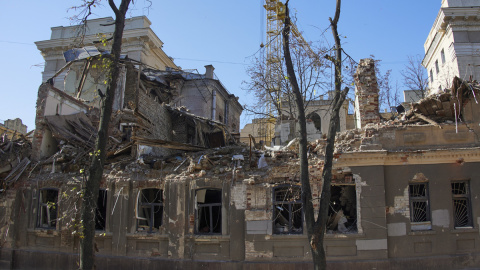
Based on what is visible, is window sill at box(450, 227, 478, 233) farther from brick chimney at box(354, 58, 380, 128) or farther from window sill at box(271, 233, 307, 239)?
window sill at box(271, 233, 307, 239)

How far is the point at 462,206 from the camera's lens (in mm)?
12023

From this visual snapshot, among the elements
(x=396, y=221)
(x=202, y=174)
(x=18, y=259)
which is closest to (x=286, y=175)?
(x=202, y=174)

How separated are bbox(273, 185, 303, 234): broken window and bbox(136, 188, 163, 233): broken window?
404 centimetres

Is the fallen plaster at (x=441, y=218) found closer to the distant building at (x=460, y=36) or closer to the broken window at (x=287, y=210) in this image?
the broken window at (x=287, y=210)

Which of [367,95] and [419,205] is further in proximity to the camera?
[367,95]

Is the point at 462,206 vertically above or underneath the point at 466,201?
underneath

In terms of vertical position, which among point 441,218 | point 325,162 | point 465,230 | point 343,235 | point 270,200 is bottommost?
point 343,235

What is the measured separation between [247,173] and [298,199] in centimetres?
187

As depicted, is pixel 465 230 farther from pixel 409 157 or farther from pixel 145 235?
pixel 145 235

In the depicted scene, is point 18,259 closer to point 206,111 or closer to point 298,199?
Answer: point 298,199

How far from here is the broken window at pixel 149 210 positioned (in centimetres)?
1323

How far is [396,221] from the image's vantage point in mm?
11555

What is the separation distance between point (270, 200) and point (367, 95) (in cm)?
509

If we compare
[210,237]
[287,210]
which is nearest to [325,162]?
[287,210]
